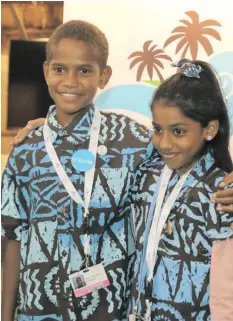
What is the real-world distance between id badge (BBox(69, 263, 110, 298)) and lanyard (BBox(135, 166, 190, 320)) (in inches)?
5.1

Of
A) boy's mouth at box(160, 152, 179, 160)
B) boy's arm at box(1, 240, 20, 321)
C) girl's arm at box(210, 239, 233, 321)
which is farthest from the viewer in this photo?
boy's arm at box(1, 240, 20, 321)

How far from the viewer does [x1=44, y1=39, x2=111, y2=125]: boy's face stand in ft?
4.74

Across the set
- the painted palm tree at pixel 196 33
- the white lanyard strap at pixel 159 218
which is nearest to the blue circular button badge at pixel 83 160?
the white lanyard strap at pixel 159 218

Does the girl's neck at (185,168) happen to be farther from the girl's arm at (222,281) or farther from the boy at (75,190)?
the girl's arm at (222,281)

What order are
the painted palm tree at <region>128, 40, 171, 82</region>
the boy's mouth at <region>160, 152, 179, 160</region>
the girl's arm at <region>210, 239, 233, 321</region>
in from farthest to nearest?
1. the painted palm tree at <region>128, 40, 171, 82</region>
2. the boy's mouth at <region>160, 152, 179, 160</region>
3. the girl's arm at <region>210, 239, 233, 321</region>

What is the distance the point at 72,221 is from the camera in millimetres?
1430

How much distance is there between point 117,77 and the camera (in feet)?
5.64

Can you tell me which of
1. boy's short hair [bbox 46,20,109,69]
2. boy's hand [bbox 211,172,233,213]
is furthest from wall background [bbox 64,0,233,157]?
boy's hand [bbox 211,172,233,213]

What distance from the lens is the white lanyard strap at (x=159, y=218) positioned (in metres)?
1.35

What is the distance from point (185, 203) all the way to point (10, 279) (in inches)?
27.4

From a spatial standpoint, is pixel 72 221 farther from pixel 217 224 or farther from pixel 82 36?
pixel 82 36

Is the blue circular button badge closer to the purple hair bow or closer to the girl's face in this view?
the girl's face

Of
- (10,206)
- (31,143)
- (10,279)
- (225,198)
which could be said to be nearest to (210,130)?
(225,198)

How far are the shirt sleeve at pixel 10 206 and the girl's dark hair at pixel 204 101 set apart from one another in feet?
1.73
